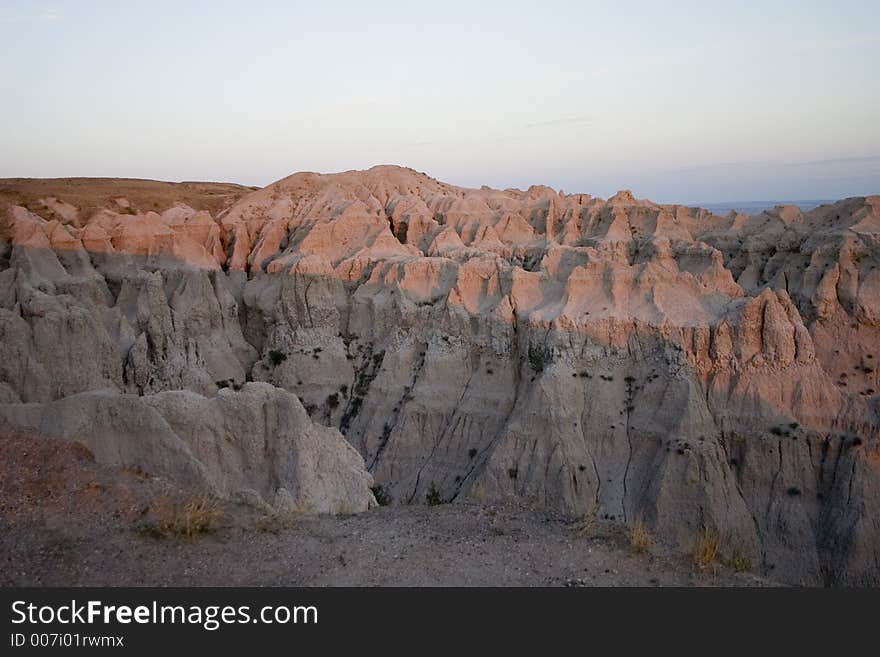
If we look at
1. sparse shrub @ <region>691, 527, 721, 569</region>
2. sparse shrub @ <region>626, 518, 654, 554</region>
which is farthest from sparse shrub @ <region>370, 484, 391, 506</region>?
sparse shrub @ <region>691, 527, 721, 569</region>

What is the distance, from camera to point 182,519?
32.8 ft

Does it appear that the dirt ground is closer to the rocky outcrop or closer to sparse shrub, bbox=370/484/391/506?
the rocky outcrop

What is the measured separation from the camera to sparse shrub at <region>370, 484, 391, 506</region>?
2972 cm

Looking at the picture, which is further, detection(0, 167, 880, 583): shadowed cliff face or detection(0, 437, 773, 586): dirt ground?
detection(0, 167, 880, 583): shadowed cliff face

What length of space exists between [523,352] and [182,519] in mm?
23839

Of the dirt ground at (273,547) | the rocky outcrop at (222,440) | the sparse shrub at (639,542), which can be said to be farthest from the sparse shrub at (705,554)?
the rocky outcrop at (222,440)

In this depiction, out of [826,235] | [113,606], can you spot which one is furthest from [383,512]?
[826,235]

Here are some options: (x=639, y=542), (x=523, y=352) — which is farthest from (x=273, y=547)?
(x=523, y=352)

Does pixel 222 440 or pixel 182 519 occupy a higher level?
pixel 182 519

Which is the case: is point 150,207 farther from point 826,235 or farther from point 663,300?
point 826,235

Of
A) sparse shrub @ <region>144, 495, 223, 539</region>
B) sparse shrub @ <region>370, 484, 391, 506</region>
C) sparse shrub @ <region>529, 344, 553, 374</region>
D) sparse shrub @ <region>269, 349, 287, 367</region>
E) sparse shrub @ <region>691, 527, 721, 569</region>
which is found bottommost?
sparse shrub @ <region>370, 484, 391, 506</region>

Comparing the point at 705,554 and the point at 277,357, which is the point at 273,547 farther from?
the point at 277,357

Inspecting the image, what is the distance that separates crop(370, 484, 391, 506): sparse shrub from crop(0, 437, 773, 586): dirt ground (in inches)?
720

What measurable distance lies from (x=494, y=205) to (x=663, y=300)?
3273 cm
